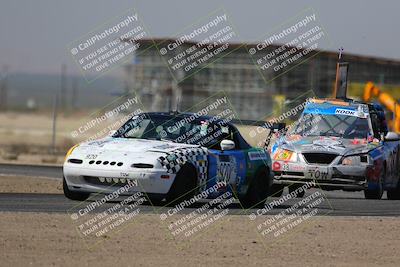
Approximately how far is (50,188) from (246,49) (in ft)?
162

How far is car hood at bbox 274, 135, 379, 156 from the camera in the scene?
19.3 metres

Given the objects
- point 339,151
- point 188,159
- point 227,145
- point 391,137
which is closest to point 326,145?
point 339,151

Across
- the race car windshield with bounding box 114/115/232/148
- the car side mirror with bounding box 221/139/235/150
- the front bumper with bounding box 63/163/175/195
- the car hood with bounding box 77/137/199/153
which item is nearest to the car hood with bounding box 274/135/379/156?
the race car windshield with bounding box 114/115/232/148

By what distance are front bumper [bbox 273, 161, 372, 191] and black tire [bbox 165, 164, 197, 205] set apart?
14.5ft

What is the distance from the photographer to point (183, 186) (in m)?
14.9

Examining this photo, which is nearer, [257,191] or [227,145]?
[227,145]

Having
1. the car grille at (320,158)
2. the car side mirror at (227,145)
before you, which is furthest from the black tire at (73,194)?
the car grille at (320,158)

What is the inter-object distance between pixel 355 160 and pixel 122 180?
19.6 ft

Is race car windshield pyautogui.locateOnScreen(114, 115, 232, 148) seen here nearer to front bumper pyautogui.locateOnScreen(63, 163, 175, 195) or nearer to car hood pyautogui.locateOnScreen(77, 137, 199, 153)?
car hood pyautogui.locateOnScreen(77, 137, 199, 153)

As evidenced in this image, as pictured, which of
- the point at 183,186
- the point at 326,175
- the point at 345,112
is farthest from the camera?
the point at 345,112

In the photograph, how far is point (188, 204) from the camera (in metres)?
15.3

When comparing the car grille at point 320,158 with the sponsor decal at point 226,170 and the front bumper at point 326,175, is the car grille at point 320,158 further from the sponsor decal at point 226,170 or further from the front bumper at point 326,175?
the sponsor decal at point 226,170

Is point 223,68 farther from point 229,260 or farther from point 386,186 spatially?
point 229,260

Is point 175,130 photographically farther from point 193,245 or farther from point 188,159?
point 193,245
